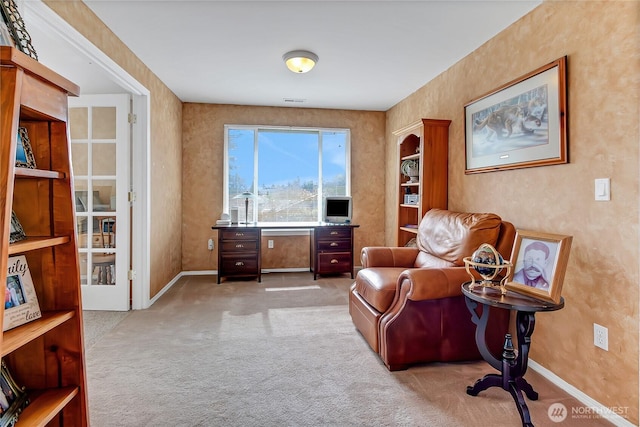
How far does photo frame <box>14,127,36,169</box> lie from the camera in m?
1.12

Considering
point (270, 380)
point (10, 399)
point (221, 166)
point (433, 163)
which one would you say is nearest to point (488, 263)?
point (270, 380)

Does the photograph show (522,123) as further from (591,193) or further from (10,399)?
(10,399)

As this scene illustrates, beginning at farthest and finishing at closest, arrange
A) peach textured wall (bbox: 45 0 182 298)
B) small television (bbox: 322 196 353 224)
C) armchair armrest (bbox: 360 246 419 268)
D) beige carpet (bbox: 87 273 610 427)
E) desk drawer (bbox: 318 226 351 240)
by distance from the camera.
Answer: small television (bbox: 322 196 353 224)
desk drawer (bbox: 318 226 351 240)
armchair armrest (bbox: 360 246 419 268)
peach textured wall (bbox: 45 0 182 298)
beige carpet (bbox: 87 273 610 427)

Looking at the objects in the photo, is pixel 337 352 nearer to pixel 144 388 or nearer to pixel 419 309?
pixel 419 309

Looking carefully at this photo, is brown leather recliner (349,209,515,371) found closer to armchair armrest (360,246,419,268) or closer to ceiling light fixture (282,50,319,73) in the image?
armchair armrest (360,246,419,268)

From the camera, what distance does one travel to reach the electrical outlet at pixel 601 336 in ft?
5.86

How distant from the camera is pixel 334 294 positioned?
154 inches

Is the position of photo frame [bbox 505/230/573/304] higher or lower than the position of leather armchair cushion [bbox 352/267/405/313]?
higher

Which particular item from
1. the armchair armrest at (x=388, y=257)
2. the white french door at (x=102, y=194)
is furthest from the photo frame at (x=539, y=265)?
the white french door at (x=102, y=194)

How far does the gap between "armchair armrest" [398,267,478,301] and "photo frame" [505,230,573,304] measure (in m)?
0.31

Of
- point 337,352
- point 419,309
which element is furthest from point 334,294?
point 419,309

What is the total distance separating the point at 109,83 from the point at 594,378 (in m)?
4.32

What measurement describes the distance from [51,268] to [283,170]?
394 centimetres

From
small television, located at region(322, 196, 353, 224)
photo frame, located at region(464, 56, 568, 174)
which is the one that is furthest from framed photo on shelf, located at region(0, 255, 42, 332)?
small television, located at region(322, 196, 353, 224)
